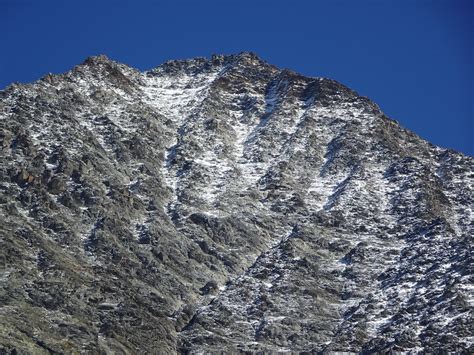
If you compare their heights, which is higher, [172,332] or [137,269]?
[137,269]

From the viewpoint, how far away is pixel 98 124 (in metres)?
171

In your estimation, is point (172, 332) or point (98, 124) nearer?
point (172, 332)

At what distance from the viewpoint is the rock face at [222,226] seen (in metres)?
118

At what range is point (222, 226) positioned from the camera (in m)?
146

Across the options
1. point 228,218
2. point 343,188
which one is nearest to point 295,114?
point 343,188

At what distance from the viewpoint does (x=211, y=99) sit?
19562 centimetres

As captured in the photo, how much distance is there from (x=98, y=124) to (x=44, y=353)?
70.3 meters

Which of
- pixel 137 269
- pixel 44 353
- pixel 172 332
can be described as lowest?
pixel 44 353

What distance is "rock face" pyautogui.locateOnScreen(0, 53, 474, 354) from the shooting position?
11831 cm

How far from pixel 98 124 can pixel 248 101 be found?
36378 mm

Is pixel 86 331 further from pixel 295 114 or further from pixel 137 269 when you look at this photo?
pixel 295 114

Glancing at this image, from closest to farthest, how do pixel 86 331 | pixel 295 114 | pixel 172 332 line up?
pixel 86 331 → pixel 172 332 → pixel 295 114

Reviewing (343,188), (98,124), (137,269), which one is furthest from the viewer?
(98,124)

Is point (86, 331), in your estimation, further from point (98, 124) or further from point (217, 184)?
point (98, 124)
